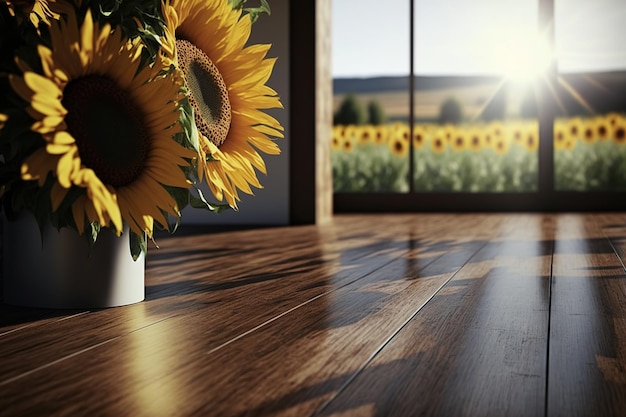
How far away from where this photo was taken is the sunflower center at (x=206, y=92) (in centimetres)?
119

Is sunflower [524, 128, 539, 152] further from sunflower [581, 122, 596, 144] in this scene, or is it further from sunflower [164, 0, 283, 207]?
sunflower [164, 0, 283, 207]

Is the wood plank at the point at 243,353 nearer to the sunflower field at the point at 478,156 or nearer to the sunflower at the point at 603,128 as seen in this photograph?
the sunflower field at the point at 478,156

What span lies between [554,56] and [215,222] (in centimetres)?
221

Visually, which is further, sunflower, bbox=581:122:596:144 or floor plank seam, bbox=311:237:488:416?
sunflower, bbox=581:122:596:144

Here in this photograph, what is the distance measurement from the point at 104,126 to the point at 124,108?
5 cm

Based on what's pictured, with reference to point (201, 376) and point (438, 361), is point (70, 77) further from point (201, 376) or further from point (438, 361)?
point (438, 361)

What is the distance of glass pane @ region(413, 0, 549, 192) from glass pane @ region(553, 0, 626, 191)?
15 centimetres

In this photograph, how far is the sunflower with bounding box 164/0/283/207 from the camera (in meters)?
1.20

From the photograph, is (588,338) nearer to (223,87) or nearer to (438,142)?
(223,87)

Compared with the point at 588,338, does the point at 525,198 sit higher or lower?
higher

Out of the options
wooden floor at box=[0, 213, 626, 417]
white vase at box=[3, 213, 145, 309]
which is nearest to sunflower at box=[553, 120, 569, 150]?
wooden floor at box=[0, 213, 626, 417]

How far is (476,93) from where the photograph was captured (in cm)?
473

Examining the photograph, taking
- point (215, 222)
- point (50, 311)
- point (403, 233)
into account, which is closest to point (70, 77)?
point (50, 311)

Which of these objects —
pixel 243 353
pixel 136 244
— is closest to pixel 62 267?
pixel 136 244
